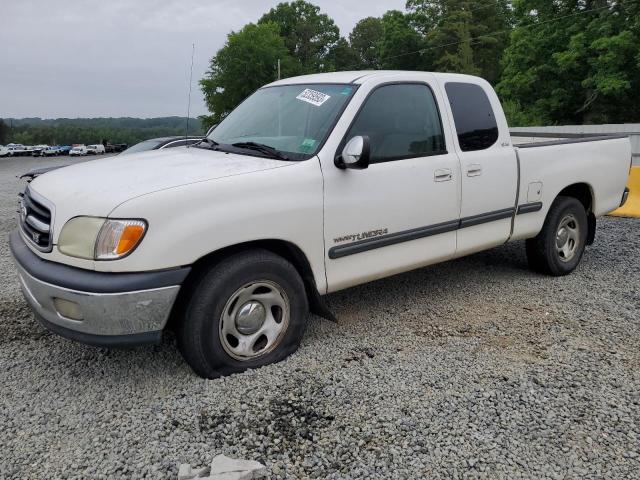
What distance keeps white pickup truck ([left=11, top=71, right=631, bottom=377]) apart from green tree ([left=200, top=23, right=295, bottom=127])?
50.1 m

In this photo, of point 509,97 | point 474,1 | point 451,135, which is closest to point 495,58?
point 474,1

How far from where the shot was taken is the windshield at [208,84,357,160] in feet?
12.0

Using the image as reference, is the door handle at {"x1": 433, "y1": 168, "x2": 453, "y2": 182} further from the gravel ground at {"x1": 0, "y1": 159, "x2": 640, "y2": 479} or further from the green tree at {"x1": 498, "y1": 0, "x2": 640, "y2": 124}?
the green tree at {"x1": 498, "y1": 0, "x2": 640, "y2": 124}

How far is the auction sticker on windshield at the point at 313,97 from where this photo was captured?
12.7ft

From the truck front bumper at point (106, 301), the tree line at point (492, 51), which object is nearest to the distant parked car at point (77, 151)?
the tree line at point (492, 51)

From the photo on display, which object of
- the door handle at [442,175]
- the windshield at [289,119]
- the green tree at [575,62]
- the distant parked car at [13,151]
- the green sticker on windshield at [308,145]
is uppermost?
the green tree at [575,62]

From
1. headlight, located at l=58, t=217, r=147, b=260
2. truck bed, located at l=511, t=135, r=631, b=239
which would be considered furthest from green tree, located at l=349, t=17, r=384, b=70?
headlight, located at l=58, t=217, r=147, b=260

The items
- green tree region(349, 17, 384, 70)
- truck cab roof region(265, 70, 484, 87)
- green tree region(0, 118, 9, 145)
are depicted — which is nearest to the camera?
truck cab roof region(265, 70, 484, 87)

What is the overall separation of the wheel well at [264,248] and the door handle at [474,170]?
1.60 meters

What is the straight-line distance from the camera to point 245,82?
5438 centimetres

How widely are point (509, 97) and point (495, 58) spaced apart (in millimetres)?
17733

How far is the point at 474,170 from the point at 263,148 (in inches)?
66.5

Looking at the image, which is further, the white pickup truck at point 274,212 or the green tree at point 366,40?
the green tree at point 366,40

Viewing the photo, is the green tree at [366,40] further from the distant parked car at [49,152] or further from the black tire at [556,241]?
the black tire at [556,241]
